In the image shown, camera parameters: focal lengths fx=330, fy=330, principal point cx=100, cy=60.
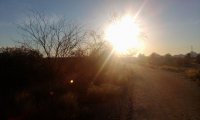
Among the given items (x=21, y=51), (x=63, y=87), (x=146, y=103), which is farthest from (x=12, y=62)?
(x=146, y=103)

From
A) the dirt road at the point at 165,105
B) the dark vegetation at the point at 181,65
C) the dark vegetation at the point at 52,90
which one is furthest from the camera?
the dark vegetation at the point at 181,65

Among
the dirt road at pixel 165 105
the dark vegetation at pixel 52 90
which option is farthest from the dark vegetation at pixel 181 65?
the dark vegetation at pixel 52 90

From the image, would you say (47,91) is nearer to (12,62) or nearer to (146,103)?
(12,62)

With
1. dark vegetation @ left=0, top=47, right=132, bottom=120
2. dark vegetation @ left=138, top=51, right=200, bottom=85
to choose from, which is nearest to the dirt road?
dark vegetation @ left=0, top=47, right=132, bottom=120

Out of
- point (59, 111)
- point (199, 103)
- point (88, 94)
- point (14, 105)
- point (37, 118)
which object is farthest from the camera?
point (88, 94)

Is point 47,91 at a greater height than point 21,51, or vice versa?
point 21,51

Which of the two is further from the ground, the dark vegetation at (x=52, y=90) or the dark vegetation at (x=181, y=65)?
the dark vegetation at (x=181, y=65)

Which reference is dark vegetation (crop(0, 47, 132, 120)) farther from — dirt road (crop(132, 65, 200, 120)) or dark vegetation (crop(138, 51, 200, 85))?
dark vegetation (crop(138, 51, 200, 85))

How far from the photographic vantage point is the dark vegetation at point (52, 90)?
13.9 metres

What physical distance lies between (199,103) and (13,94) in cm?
997

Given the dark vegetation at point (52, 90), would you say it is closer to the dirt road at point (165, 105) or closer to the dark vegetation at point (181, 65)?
the dirt road at point (165, 105)

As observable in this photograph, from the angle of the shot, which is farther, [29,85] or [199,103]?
[29,85]

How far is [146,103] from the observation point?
711 inches

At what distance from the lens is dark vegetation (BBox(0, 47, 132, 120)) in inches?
548
